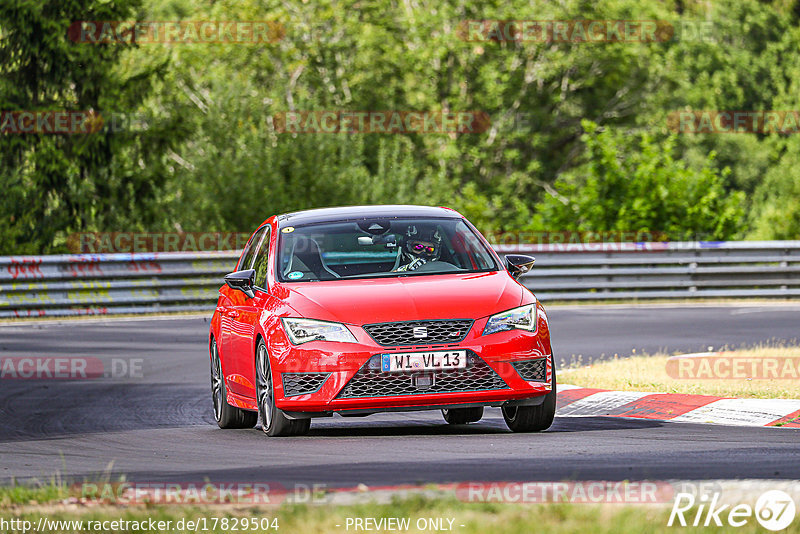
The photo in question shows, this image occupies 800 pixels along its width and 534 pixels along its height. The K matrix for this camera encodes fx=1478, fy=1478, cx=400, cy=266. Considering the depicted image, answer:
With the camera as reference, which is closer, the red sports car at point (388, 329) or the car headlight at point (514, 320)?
the red sports car at point (388, 329)

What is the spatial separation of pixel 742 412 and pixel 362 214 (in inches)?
124

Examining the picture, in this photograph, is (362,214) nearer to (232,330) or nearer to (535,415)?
(232,330)

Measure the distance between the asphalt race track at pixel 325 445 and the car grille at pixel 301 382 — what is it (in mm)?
335

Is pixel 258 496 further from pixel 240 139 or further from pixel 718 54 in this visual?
pixel 718 54

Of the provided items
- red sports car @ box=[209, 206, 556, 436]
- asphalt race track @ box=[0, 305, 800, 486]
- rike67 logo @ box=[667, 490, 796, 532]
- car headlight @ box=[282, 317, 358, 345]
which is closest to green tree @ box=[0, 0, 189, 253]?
asphalt race track @ box=[0, 305, 800, 486]

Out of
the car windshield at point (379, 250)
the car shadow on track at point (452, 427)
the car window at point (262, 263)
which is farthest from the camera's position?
Result: the car window at point (262, 263)

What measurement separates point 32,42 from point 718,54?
41050 mm

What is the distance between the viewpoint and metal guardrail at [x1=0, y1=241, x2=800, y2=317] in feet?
82.9

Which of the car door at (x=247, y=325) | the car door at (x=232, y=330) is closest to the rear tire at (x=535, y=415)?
the car door at (x=247, y=325)

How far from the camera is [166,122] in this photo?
34281 mm

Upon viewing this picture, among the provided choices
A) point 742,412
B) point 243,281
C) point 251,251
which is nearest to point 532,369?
point 742,412

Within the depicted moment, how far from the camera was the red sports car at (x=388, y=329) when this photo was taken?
9.41 m

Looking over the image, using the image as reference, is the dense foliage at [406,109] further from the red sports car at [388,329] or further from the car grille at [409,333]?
the car grille at [409,333]

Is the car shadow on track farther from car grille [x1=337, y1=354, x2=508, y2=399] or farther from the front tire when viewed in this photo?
car grille [x1=337, y1=354, x2=508, y2=399]
